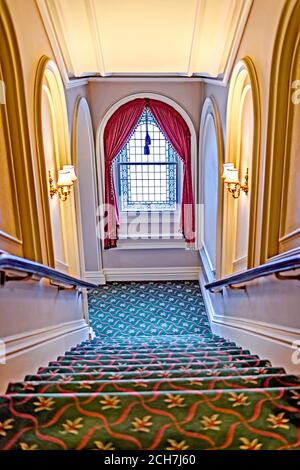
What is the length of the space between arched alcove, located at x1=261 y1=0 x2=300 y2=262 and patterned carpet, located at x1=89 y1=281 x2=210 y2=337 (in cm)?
340

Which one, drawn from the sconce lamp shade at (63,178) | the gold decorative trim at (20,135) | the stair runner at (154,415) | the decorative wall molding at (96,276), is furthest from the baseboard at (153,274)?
the stair runner at (154,415)

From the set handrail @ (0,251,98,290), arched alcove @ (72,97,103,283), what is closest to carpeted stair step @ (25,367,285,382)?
handrail @ (0,251,98,290)

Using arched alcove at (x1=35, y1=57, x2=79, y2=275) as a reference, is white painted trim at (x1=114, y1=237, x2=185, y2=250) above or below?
below

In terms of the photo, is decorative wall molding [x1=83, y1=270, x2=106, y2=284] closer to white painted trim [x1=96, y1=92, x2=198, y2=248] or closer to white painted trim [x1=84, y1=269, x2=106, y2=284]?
white painted trim [x1=84, y1=269, x2=106, y2=284]

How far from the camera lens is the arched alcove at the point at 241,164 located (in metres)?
3.50

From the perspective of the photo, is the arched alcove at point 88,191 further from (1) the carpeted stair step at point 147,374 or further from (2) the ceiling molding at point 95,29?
(1) the carpeted stair step at point 147,374

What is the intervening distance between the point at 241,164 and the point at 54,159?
6.82 feet

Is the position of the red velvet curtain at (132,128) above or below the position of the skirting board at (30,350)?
above

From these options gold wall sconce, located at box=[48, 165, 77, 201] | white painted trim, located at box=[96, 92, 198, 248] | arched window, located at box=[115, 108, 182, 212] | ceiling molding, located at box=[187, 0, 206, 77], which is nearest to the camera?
ceiling molding, located at box=[187, 0, 206, 77]

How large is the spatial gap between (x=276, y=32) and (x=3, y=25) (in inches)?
72.8

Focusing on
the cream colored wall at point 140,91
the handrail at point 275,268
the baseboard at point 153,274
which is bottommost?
the baseboard at point 153,274

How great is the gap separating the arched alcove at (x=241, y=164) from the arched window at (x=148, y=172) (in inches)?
112

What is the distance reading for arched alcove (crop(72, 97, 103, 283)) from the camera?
649 centimetres
